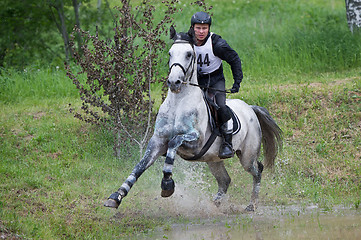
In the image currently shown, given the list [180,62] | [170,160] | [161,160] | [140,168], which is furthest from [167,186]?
[161,160]

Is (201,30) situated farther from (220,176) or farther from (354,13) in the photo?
(354,13)

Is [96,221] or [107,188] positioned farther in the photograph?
[107,188]

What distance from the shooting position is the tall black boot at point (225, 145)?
721 centimetres

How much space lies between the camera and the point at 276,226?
667 centimetres

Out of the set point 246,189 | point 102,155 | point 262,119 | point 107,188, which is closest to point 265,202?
point 246,189

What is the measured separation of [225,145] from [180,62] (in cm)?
156

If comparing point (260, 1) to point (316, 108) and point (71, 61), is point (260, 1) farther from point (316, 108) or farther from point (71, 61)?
point (316, 108)

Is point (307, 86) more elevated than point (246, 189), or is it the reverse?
point (307, 86)

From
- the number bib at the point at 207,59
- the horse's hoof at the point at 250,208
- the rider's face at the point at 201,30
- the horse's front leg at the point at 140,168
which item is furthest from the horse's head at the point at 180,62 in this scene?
the horse's hoof at the point at 250,208

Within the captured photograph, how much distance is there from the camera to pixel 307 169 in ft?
31.4

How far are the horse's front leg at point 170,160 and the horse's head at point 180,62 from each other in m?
0.65

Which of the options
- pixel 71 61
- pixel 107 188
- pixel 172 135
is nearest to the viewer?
pixel 172 135

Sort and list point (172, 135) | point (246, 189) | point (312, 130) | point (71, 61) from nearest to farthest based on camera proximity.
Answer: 1. point (172, 135)
2. point (246, 189)
3. point (312, 130)
4. point (71, 61)

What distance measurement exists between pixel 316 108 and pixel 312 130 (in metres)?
0.65
